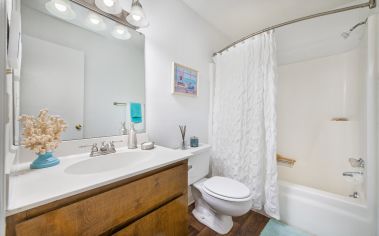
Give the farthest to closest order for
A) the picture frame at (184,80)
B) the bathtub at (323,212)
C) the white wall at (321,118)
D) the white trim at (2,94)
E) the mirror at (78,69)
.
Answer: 1. the white wall at (321,118)
2. the picture frame at (184,80)
3. the bathtub at (323,212)
4. the mirror at (78,69)
5. the white trim at (2,94)

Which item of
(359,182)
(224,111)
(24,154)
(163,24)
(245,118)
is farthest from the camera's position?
(224,111)

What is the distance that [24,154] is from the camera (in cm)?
79

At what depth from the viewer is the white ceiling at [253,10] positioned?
1.54m

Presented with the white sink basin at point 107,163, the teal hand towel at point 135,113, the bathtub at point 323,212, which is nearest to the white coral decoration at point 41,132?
the white sink basin at point 107,163

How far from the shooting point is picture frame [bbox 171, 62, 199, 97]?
149cm

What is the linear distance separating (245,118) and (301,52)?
4.08ft

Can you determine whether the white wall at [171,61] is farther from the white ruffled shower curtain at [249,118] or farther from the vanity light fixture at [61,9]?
the vanity light fixture at [61,9]

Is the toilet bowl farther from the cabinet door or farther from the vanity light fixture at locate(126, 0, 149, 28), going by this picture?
the vanity light fixture at locate(126, 0, 149, 28)

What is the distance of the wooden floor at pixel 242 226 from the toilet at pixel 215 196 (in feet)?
0.13

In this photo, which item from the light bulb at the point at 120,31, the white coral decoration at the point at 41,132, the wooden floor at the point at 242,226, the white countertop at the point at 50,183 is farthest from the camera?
the wooden floor at the point at 242,226

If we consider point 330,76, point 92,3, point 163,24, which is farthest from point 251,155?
point 92,3

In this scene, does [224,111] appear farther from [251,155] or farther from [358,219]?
[358,219]

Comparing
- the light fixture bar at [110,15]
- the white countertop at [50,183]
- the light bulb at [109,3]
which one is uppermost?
the light bulb at [109,3]

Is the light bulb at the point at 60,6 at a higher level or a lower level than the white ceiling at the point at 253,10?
lower
